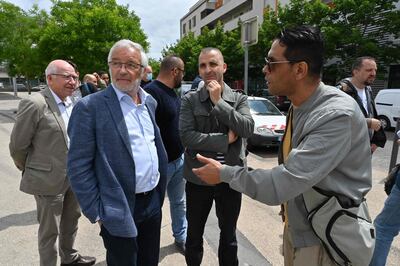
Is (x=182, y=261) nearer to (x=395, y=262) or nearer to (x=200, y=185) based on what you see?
(x=200, y=185)

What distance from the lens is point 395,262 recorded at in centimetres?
317

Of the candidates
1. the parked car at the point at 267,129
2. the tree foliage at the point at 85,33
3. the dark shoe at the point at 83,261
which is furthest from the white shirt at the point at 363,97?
the tree foliage at the point at 85,33

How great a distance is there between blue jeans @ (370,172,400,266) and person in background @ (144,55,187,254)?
1.89 metres

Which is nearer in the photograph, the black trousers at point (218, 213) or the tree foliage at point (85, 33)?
the black trousers at point (218, 213)

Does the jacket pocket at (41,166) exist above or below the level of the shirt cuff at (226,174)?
below

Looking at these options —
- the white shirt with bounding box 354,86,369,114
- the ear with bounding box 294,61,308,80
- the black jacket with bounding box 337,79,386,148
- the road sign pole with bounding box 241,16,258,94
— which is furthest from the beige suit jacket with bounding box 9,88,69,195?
the road sign pole with bounding box 241,16,258,94

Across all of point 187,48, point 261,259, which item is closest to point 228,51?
point 187,48

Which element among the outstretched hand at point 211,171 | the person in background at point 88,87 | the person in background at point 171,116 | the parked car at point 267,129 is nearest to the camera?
the outstretched hand at point 211,171

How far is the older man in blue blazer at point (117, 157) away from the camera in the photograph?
6.26 ft

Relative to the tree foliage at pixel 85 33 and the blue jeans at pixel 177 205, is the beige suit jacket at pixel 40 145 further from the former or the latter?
the tree foliage at pixel 85 33

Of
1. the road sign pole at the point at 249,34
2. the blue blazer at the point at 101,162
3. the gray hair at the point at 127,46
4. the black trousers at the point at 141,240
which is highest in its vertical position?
the road sign pole at the point at 249,34

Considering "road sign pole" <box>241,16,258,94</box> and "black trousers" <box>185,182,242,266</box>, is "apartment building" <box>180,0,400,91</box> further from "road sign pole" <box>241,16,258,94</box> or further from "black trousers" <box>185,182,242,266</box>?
"black trousers" <box>185,182,242,266</box>

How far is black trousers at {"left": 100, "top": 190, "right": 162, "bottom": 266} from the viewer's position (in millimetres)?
2043

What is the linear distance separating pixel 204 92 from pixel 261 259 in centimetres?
186
